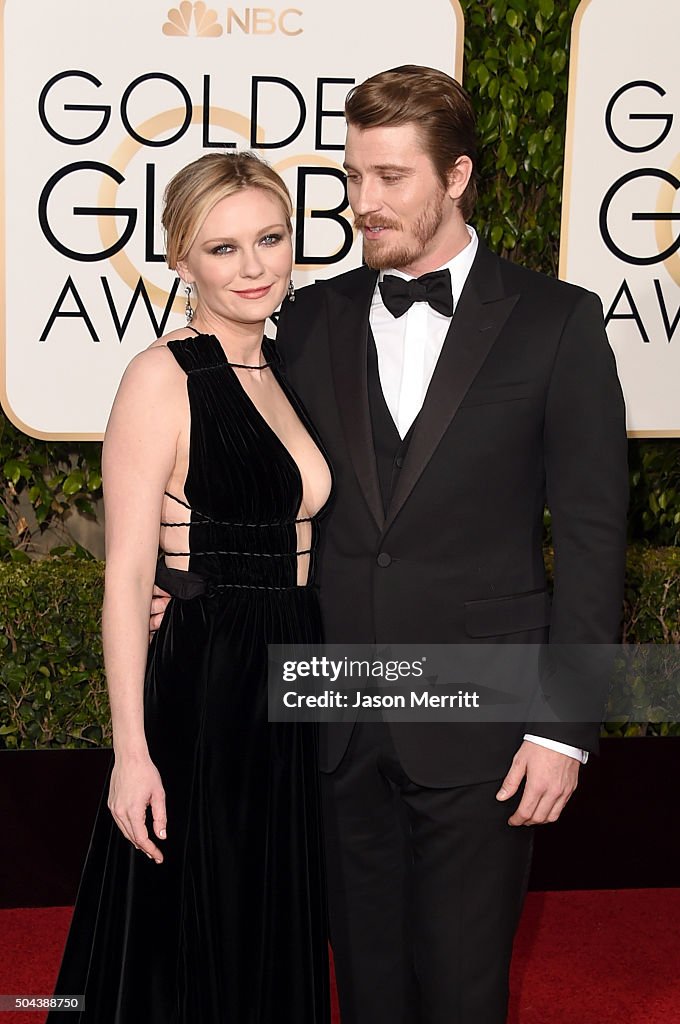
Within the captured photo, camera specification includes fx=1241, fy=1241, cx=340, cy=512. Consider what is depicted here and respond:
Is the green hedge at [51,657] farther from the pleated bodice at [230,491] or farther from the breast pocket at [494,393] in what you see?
the breast pocket at [494,393]

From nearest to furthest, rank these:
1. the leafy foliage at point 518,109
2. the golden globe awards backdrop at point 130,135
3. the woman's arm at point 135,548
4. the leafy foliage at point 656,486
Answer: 1. the woman's arm at point 135,548
2. the golden globe awards backdrop at point 130,135
3. the leafy foliage at point 518,109
4. the leafy foliage at point 656,486

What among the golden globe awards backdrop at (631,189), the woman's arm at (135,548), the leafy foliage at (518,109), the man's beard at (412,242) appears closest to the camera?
the woman's arm at (135,548)

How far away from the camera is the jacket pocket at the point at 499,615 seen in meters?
2.11

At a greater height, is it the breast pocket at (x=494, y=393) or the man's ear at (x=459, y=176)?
the man's ear at (x=459, y=176)

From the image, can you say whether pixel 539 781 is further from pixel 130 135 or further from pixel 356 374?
pixel 130 135

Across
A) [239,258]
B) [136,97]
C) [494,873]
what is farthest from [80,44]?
[494,873]

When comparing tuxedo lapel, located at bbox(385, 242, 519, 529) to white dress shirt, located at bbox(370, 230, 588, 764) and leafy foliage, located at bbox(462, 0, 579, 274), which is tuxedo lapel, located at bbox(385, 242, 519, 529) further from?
leafy foliage, located at bbox(462, 0, 579, 274)

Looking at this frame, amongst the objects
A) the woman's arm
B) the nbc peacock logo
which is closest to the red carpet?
the woman's arm

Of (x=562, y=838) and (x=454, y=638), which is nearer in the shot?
(x=454, y=638)

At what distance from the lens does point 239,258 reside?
6.74ft

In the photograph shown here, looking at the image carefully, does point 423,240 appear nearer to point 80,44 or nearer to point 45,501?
point 80,44

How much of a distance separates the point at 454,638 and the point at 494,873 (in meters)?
0.42

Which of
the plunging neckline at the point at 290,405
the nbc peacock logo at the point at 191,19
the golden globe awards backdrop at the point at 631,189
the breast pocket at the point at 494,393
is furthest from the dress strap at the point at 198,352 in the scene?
the golden globe awards backdrop at the point at 631,189

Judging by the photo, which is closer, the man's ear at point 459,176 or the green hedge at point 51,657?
the man's ear at point 459,176
